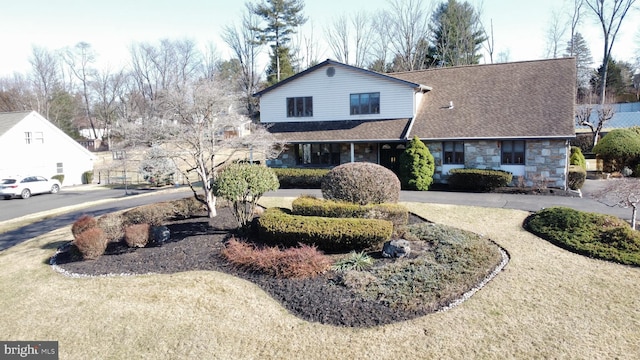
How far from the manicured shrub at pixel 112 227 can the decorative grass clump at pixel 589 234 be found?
1271 cm

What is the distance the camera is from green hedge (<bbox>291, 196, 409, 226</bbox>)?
483 inches

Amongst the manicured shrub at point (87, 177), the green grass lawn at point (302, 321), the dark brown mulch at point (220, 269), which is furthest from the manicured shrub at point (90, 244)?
the manicured shrub at point (87, 177)

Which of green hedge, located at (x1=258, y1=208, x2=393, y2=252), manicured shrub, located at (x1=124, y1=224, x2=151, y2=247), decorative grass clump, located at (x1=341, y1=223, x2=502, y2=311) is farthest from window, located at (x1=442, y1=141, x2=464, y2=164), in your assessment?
manicured shrub, located at (x1=124, y1=224, x2=151, y2=247)

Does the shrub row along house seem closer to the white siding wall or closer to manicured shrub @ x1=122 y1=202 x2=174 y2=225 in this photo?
the white siding wall

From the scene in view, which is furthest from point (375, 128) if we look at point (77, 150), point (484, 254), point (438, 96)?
point (77, 150)

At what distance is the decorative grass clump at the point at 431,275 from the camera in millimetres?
8055

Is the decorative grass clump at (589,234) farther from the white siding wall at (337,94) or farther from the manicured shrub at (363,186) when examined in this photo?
the white siding wall at (337,94)

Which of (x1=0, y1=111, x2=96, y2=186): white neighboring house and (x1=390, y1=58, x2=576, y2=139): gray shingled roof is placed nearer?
(x1=390, y1=58, x2=576, y2=139): gray shingled roof

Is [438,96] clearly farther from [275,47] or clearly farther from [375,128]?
[275,47]

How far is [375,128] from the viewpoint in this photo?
2414 cm

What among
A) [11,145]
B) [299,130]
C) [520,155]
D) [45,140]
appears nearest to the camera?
[520,155]

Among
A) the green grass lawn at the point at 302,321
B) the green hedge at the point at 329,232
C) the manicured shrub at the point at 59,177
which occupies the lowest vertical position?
the green grass lawn at the point at 302,321

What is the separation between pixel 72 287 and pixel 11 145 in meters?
28.6

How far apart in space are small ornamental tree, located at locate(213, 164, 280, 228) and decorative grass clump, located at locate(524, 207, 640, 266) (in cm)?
814
